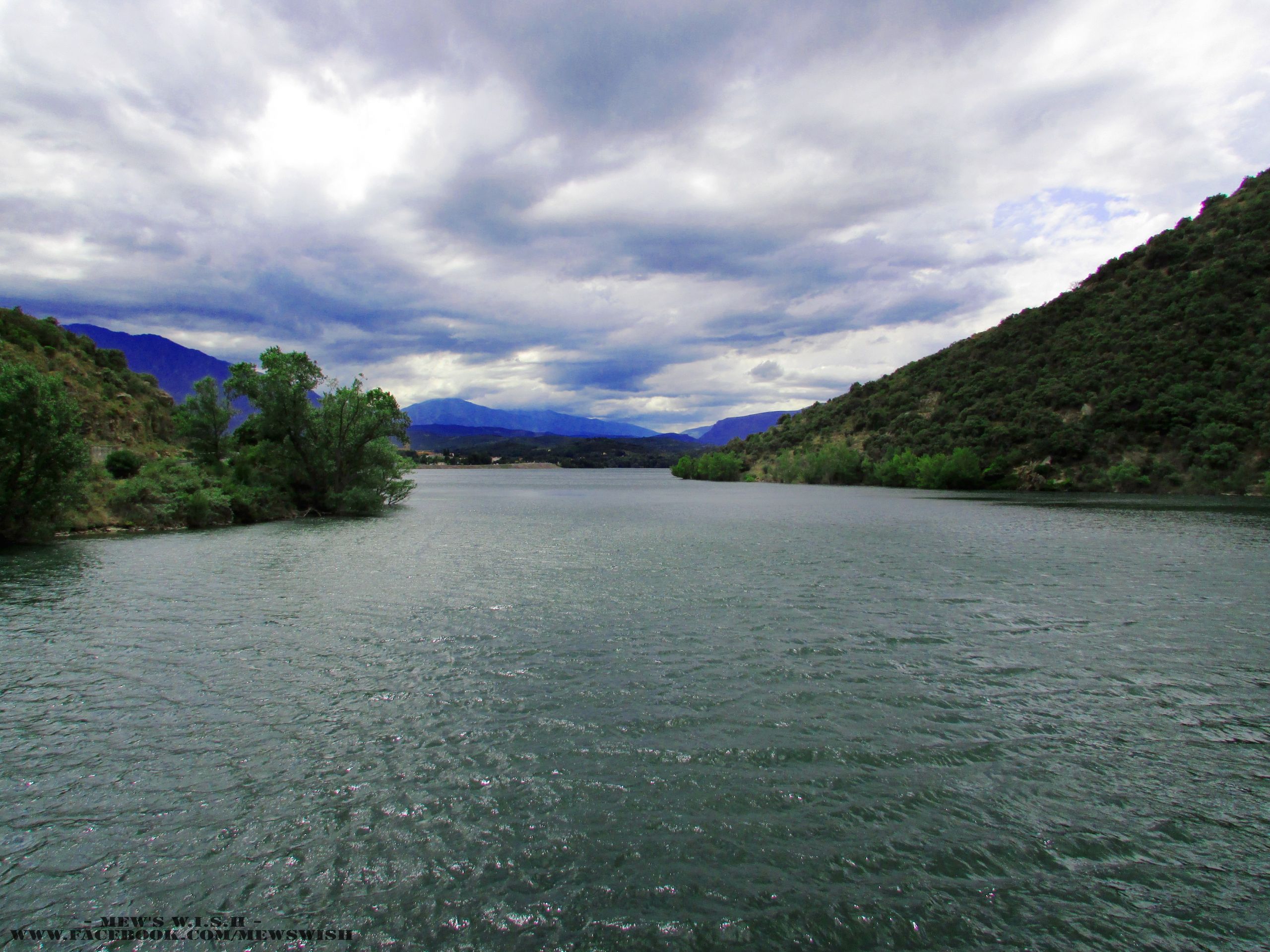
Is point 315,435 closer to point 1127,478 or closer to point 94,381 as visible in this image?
point 94,381

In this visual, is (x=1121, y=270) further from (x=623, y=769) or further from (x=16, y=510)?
(x=16, y=510)

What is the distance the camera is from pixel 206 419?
56.7 m

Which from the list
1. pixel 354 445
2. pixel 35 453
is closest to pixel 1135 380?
pixel 354 445

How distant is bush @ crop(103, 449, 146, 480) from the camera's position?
51062 mm

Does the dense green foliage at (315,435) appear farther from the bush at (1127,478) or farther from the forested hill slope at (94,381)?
the bush at (1127,478)

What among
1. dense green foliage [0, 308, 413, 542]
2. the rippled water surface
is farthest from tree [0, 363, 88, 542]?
the rippled water surface

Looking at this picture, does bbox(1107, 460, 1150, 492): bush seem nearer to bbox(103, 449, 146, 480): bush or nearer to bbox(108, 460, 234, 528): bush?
bbox(108, 460, 234, 528): bush

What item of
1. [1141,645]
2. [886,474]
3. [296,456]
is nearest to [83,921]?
[1141,645]

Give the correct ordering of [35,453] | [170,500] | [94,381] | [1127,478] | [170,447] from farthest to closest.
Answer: [1127,478] → [170,447] → [94,381] → [170,500] → [35,453]

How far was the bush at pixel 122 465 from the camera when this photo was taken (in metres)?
51.1

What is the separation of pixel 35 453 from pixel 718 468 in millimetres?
151588

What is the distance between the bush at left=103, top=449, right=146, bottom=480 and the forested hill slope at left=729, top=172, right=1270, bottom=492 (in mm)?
111483

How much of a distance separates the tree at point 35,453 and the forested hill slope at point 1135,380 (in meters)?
109

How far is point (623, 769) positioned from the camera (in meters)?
9.10
